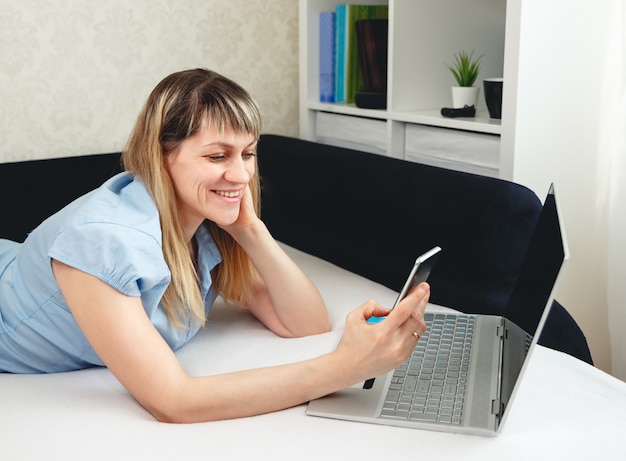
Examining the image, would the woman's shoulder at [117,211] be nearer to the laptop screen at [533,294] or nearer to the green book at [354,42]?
the laptop screen at [533,294]

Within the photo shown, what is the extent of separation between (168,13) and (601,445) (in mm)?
1701

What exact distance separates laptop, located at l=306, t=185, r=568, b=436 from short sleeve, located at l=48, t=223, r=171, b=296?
0.32 metres

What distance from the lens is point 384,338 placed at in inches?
44.8

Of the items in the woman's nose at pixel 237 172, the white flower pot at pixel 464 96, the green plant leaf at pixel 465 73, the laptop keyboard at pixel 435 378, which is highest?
the green plant leaf at pixel 465 73

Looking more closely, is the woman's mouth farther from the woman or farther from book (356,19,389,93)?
book (356,19,389,93)

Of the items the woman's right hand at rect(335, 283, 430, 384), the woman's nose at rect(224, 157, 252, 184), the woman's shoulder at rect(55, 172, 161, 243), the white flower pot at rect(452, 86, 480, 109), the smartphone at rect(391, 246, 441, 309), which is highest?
the white flower pot at rect(452, 86, 480, 109)

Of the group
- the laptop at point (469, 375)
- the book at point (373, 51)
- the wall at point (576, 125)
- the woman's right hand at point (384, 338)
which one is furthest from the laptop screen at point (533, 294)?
the book at point (373, 51)

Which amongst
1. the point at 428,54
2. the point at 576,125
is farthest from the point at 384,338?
the point at 428,54

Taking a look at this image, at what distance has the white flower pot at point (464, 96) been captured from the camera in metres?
2.04

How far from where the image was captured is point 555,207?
1214mm

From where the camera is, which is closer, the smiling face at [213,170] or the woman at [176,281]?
the woman at [176,281]

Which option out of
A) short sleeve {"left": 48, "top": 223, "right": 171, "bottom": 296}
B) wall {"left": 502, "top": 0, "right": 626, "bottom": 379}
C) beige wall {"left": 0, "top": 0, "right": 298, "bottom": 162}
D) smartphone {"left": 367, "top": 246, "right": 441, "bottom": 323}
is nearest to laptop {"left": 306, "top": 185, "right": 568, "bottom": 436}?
smartphone {"left": 367, "top": 246, "right": 441, "bottom": 323}

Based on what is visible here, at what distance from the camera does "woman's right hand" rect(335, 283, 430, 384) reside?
1.13 meters

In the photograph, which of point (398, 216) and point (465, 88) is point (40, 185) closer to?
point (398, 216)
